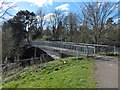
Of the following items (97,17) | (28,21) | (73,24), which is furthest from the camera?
(28,21)

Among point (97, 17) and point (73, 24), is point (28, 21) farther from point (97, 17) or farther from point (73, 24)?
point (97, 17)

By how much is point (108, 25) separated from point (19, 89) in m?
22.3

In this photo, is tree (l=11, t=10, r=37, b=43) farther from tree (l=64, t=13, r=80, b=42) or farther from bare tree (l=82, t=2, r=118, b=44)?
bare tree (l=82, t=2, r=118, b=44)

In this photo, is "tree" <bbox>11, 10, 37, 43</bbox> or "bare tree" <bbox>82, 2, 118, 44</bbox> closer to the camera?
"bare tree" <bbox>82, 2, 118, 44</bbox>

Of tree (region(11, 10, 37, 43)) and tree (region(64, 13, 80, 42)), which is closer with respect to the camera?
tree (region(64, 13, 80, 42))

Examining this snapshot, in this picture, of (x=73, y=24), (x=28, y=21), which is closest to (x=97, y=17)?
(x=73, y=24)

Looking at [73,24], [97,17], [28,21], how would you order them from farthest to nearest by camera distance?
[28,21], [73,24], [97,17]

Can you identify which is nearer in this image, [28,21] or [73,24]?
[73,24]

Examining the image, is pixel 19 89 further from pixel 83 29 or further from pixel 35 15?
pixel 35 15

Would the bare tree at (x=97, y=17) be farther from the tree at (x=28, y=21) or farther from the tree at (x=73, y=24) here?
the tree at (x=28, y=21)

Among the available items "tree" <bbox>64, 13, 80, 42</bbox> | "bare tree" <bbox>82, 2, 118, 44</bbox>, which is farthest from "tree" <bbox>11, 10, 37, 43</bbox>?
"bare tree" <bbox>82, 2, 118, 44</bbox>

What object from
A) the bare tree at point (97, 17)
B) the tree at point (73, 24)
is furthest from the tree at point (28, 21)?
the bare tree at point (97, 17)

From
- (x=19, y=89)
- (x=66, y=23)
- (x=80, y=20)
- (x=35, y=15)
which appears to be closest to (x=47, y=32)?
(x=35, y=15)

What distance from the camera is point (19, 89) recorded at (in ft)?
33.6
